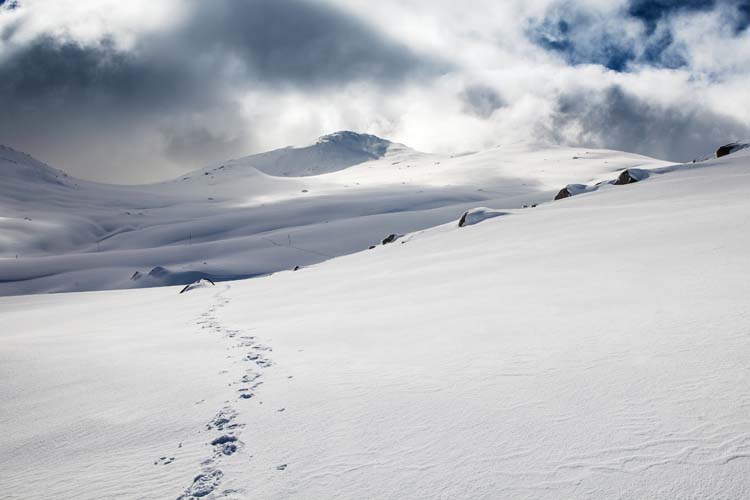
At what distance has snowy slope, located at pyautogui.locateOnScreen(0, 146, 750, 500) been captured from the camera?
2541mm

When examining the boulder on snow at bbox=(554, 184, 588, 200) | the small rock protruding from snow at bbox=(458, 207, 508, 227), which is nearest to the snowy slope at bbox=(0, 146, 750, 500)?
the small rock protruding from snow at bbox=(458, 207, 508, 227)

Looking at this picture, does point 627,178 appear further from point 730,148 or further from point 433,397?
point 433,397

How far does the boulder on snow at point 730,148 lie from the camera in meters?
29.9

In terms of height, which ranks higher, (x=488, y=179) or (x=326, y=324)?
(x=488, y=179)

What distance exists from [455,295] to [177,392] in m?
4.56

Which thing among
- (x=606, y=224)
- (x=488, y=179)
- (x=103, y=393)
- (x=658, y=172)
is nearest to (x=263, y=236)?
(x=658, y=172)

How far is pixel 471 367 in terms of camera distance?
414 cm

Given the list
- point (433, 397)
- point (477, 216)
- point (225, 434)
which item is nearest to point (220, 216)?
point (477, 216)

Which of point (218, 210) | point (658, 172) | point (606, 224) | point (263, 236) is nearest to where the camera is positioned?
point (606, 224)

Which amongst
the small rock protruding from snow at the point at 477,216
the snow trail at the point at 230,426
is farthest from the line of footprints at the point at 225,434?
the small rock protruding from snow at the point at 477,216

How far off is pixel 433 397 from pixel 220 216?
74.1 metres

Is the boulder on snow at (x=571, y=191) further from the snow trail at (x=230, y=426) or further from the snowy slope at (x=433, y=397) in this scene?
the snow trail at (x=230, y=426)

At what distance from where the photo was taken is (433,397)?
3.62m

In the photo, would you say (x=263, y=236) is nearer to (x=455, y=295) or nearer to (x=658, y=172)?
(x=658, y=172)
